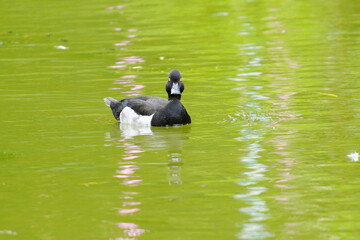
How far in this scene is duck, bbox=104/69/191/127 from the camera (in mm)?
14219

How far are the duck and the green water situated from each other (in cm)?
19

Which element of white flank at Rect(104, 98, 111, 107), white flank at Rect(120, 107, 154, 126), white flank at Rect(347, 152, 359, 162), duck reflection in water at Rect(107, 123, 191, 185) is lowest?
white flank at Rect(347, 152, 359, 162)

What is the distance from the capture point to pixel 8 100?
1641 centimetres

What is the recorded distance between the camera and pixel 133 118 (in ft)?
47.9

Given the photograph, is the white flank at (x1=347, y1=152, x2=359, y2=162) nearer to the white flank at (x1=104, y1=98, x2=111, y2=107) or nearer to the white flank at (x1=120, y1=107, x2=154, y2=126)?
the white flank at (x1=120, y1=107, x2=154, y2=126)

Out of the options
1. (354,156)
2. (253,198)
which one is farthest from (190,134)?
(253,198)

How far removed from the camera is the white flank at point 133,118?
1449 cm

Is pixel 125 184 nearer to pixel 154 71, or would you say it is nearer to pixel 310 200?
pixel 310 200

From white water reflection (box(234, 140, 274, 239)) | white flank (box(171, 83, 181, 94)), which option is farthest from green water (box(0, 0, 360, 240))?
white flank (box(171, 83, 181, 94))

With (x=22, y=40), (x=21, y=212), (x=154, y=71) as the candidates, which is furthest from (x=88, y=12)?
(x=21, y=212)

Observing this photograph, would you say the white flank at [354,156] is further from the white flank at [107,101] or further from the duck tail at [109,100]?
the white flank at [107,101]

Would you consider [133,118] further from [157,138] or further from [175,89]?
[157,138]

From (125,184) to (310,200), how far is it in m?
1.99

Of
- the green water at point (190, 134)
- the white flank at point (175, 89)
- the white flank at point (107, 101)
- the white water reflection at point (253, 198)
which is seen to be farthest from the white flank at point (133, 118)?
the white water reflection at point (253, 198)
